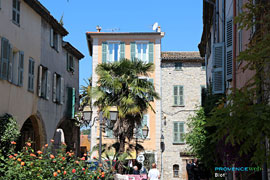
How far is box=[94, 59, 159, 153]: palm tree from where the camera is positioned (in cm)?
2247

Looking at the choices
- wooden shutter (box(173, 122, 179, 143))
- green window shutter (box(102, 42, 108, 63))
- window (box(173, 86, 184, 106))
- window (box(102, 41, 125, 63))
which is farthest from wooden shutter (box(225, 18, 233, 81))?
window (box(173, 86, 184, 106))

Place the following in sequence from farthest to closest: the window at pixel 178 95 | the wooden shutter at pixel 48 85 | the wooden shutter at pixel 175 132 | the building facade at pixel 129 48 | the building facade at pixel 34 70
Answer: the window at pixel 178 95 → the wooden shutter at pixel 175 132 → the building facade at pixel 129 48 → the wooden shutter at pixel 48 85 → the building facade at pixel 34 70

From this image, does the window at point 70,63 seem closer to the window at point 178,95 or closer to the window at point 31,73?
the window at point 31,73

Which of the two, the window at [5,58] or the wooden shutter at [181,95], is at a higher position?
the wooden shutter at [181,95]

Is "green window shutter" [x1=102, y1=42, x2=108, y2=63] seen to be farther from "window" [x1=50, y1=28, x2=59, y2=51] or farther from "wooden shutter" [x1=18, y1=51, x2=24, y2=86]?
"wooden shutter" [x1=18, y1=51, x2=24, y2=86]

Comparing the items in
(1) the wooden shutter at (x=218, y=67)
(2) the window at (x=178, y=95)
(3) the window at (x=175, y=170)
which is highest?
(2) the window at (x=178, y=95)

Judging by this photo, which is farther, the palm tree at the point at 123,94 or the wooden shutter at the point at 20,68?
the palm tree at the point at 123,94

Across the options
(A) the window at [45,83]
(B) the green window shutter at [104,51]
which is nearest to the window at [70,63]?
(A) the window at [45,83]

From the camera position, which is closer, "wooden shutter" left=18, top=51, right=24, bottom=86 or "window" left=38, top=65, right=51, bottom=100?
"wooden shutter" left=18, top=51, right=24, bottom=86

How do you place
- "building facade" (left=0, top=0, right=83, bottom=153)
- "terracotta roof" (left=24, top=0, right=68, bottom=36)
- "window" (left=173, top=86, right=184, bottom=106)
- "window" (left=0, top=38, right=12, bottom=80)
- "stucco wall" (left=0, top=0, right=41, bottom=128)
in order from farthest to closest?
"window" (left=173, top=86, right=184, bottom=106) < "terracotta roof" (left=24, top=0, right=68, bottom=36) < "building facade" (left=0, top=0, right=83, bottom=153) < "stucco wall" (left=0, top=0, right=41, bottom=128) < "window" (left=0, top=38, right=12, bottom=80)

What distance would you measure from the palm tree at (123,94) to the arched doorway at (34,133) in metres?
2.99

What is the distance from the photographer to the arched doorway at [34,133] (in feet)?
72.2

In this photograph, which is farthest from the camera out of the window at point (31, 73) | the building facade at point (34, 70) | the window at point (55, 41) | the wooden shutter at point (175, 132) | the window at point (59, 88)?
the wooden shutter at point (175, 132)

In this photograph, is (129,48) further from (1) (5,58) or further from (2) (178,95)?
(1) (5,58)
